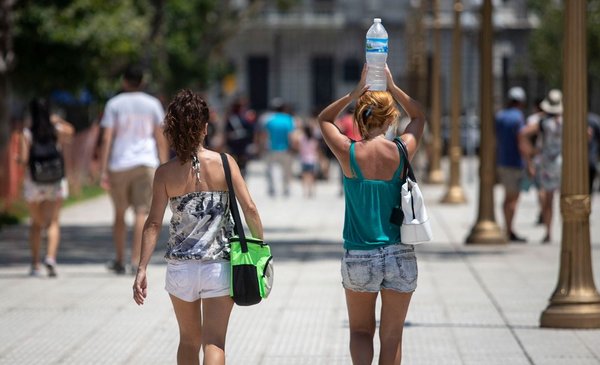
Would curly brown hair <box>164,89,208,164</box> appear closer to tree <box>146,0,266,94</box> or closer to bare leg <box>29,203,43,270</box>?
bare leg <box>29,203,43,270</box>

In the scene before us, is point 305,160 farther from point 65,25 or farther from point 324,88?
point 324,88

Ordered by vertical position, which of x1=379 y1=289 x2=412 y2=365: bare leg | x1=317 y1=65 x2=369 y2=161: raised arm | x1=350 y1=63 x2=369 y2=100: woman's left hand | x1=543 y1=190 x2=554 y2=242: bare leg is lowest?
x1=543 y1=190 x2=554 y2=242: bare leg

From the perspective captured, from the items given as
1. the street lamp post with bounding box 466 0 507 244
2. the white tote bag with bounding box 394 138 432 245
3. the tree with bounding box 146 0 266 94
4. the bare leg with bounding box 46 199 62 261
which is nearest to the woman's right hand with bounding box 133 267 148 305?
the white tote bag with bounding box 394 138 432 245

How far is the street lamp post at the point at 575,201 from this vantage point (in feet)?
33.0

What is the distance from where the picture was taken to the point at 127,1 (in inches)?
1183

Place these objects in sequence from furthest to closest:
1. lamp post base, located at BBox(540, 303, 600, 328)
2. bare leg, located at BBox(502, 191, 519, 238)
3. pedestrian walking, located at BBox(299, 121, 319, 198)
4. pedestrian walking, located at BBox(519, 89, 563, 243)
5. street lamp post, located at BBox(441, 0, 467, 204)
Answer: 1. pedestrian walking, located at BBox(299, 121, 319, 198)
2. street lamp post, located at BBox(441, 0, 467, 204)
3. bare leg, located at BBox(502, 191, 519, 238)
4. pedestrian walking, located at BBox(519, 89, 563, 243)
5. lamp post base, located at BBox(540, 303, 600, 328)

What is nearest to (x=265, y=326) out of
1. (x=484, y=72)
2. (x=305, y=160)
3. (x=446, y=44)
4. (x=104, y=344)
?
(x=104, y=344)

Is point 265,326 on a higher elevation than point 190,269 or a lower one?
lower

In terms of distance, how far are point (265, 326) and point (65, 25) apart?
577 inches

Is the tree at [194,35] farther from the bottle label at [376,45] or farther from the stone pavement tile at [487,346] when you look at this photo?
the bottle label at [376,45]

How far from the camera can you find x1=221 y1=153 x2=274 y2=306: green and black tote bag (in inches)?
260

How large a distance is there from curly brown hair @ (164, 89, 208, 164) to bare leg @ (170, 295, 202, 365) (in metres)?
0.66

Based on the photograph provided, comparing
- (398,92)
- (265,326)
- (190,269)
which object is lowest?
(265,326)

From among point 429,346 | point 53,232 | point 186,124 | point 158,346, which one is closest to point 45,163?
point 53,232
